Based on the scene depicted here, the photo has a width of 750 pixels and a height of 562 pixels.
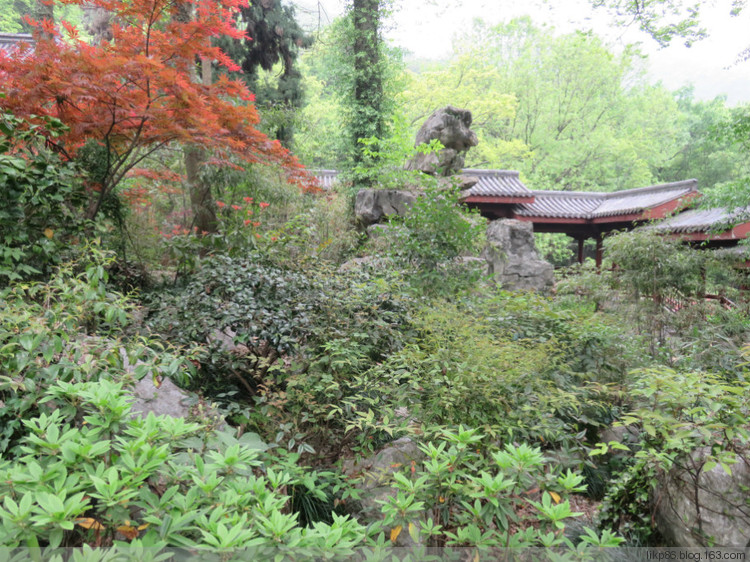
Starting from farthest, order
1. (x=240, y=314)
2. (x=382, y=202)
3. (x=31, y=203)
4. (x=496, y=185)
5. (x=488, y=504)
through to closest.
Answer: (x=496, y=185), (x=382, y=202), (x=31, y=203), (x=240, y=314), (x=488, y=504)

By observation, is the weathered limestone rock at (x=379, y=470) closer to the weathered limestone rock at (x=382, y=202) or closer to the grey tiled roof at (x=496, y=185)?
the weathered limestone rock at (x=382, y=202)

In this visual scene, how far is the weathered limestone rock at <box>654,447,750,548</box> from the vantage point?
192 centimetres

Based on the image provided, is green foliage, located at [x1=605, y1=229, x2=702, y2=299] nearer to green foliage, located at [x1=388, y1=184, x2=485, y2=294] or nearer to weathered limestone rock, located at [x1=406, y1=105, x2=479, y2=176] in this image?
green foliage, located at [x1=388, y1=184, x2=485, y2=294]

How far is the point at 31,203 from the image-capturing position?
3215 millimetres

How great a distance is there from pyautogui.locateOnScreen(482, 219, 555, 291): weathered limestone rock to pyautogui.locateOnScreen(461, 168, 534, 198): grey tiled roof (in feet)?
7.21

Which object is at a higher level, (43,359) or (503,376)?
(43,359)

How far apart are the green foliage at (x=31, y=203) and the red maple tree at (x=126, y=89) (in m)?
0.19

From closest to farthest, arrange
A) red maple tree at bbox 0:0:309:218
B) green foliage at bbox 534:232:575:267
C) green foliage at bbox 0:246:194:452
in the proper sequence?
green foliage at bbox 0:246:194:452
red maple tree at bbox 0:0:309:218
green foliage at bbox 534:232:575:267

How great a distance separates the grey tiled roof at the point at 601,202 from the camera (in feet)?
39.7

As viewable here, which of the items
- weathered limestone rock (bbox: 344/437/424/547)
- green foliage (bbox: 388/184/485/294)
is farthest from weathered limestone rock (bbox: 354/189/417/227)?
weathered limestone rock (bbox: 344/437/424/547)

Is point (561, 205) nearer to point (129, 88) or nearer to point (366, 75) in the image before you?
point (366, 75)

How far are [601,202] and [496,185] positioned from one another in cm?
410

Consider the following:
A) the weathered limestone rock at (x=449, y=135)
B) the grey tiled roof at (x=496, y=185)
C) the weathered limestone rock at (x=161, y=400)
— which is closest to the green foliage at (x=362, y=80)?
the weathered limestone rock at (x=449, y=135)

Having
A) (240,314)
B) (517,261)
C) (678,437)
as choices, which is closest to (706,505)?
(678,437)
